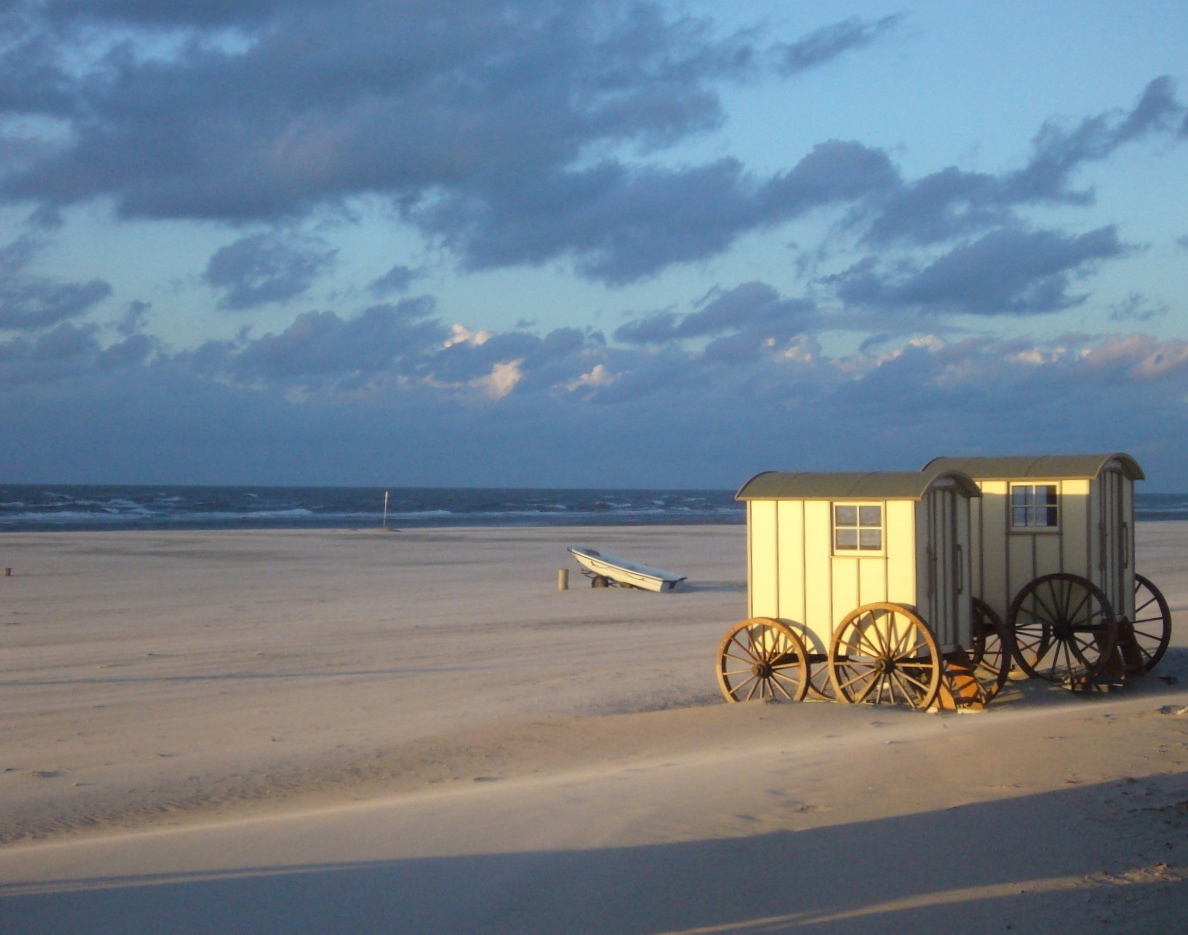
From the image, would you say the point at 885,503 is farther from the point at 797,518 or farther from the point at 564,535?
the point at 564,535

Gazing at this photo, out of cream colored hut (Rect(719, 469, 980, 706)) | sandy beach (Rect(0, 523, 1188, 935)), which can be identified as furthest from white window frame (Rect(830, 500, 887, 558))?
sandy beach (Rect(0, 523, 1188, 935))

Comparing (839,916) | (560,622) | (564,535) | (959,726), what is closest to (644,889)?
(839,916)

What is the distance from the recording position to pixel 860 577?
1262cm

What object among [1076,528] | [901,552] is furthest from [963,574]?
[1076,528]

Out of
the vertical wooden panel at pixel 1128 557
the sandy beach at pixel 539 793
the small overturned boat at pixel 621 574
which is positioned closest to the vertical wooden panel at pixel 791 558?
the sandy beach at pixel 539 793

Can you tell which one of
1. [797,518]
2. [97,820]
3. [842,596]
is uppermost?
[797,518]

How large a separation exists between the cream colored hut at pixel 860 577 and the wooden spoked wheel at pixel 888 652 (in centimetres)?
1

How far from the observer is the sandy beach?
6059mm

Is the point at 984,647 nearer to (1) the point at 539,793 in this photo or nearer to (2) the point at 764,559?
(2) the point at 764,559

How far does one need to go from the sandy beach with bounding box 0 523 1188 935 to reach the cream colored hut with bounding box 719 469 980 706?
0.72 metres

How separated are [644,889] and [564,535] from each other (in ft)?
161

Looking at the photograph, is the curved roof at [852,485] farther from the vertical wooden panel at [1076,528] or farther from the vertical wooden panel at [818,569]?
the vertical wooden panel at [1076,528]

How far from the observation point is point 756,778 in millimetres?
8891

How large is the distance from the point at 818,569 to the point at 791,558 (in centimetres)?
35
